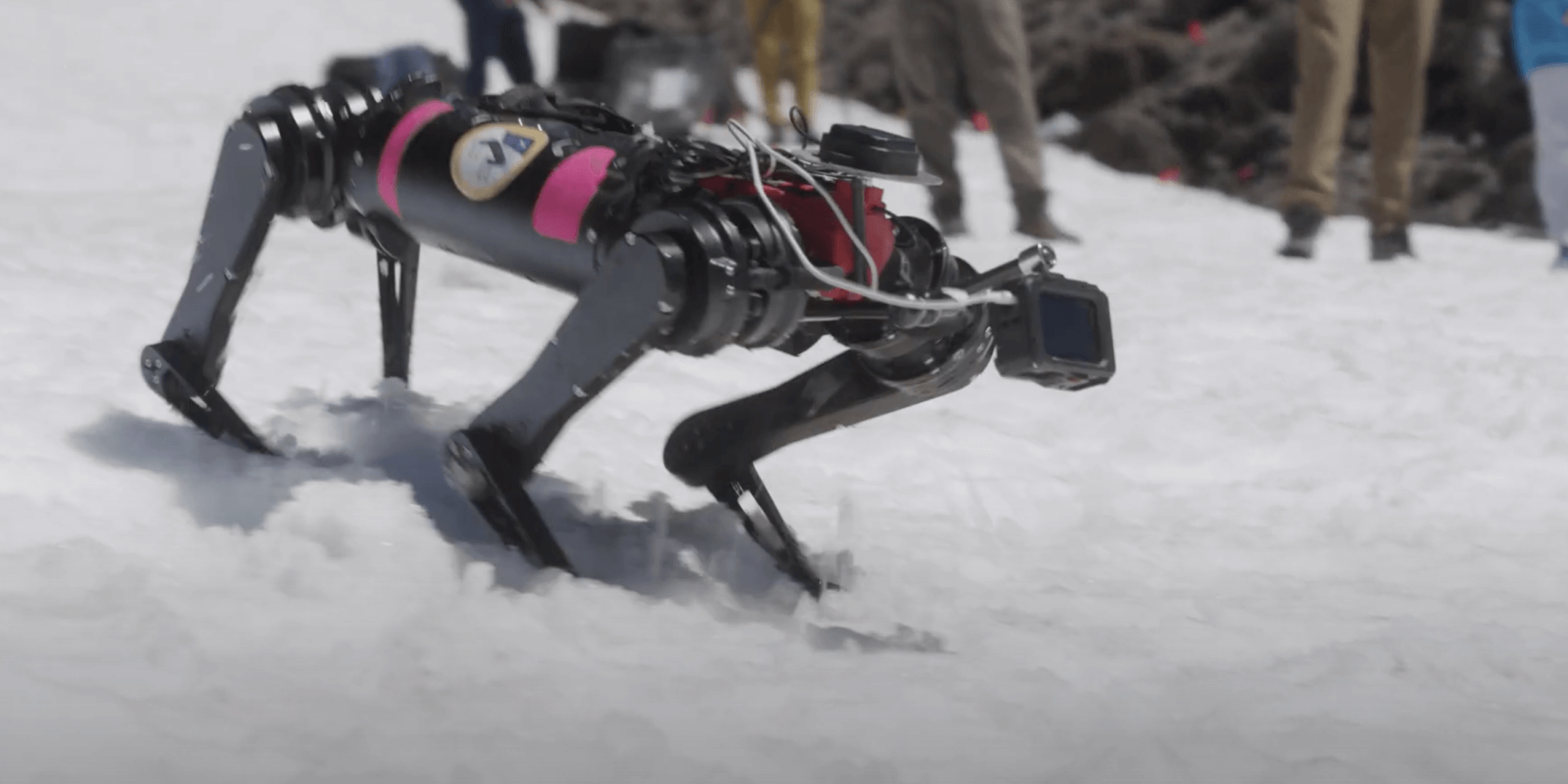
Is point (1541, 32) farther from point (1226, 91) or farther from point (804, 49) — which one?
point (1226, 91)

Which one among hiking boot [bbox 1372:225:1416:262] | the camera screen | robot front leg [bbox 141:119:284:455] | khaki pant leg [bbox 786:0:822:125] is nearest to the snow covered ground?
robot front leg [bbox 141:119:284:455]

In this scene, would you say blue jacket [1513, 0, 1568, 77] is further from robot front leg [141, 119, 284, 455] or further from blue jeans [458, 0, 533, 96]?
blue jeans [458, 0, 533, 96]

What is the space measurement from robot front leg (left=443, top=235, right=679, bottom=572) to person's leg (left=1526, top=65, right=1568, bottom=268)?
3.44 m

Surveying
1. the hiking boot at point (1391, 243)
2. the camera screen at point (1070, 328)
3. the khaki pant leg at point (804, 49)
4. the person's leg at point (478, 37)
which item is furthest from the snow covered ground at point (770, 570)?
the khaki pant leg at point (804, 49)

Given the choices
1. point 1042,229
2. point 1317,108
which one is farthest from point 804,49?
point 1317,108

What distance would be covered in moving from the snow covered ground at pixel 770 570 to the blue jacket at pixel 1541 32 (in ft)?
2.94

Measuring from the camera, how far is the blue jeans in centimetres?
595

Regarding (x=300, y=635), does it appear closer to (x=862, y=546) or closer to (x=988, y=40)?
(x=862, y=546)

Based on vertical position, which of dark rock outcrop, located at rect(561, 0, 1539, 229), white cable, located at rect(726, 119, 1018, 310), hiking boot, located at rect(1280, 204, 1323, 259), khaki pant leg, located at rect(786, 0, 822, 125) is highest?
white cable, located at rect(726, 119, 1018, 310)

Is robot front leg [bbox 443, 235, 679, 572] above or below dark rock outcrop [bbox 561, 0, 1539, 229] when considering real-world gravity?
above

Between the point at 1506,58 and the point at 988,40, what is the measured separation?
5.44 meters

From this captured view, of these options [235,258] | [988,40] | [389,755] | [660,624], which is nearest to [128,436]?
[235,258]

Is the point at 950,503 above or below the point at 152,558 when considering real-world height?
below

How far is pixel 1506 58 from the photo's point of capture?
8.41 m
